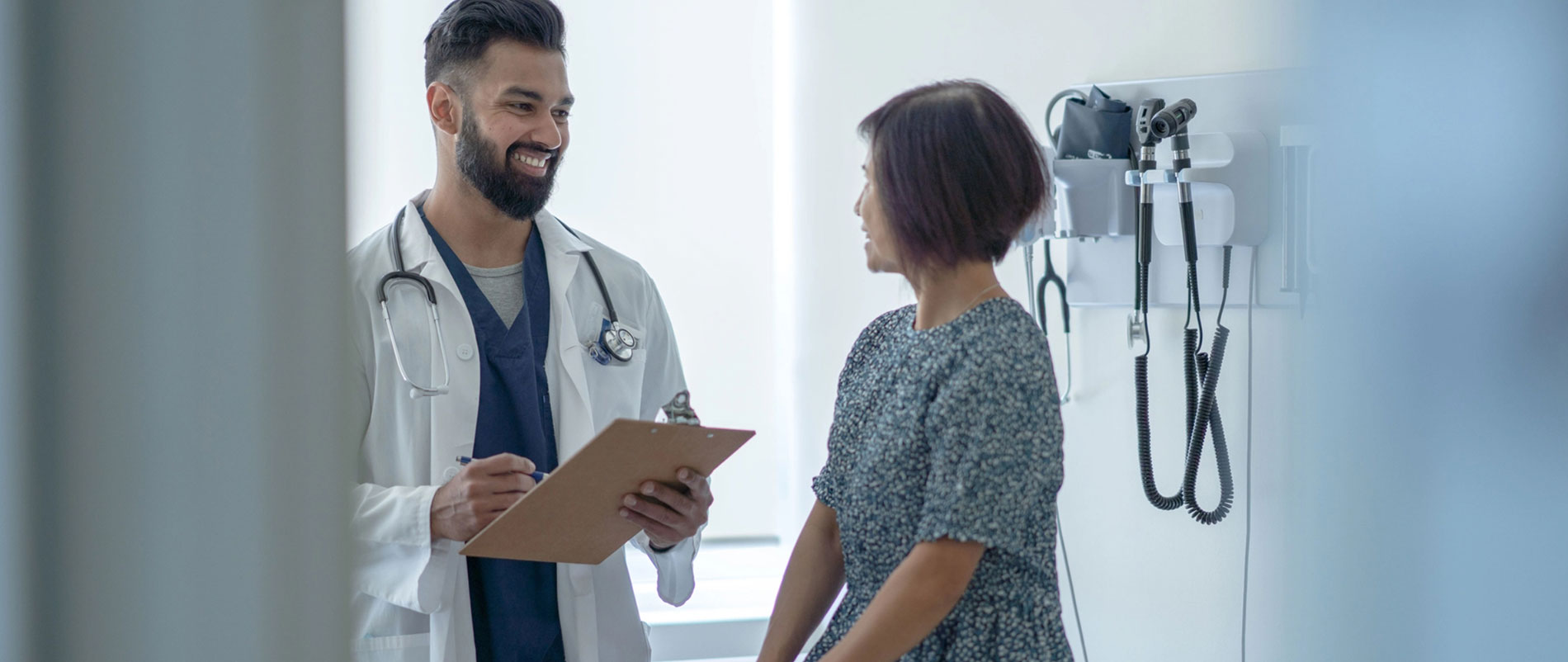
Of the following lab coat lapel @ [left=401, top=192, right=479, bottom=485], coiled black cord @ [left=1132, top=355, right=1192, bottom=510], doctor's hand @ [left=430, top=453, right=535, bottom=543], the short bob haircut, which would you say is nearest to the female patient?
the short bob haircut

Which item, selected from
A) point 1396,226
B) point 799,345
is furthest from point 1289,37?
point 799,345

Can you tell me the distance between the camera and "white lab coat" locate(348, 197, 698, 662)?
1419 millimetres

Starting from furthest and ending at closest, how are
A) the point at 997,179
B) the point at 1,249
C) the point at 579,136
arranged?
1. the point at 579,136
2. the point at 997,179
3. the point at 1,249

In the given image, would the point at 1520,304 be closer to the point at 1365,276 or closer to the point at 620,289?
the point at 1365,276

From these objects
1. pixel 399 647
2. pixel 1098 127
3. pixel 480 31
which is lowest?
pixel 399 647

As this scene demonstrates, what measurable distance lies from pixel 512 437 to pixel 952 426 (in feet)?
2.44

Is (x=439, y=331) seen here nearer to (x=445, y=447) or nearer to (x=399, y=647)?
(x=445, y=447)

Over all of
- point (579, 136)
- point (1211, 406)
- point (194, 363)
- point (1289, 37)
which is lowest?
point (1211, 406)

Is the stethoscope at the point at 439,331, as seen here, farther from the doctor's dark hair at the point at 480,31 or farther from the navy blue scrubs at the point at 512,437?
the doctor's dark hair at the point at 480,31

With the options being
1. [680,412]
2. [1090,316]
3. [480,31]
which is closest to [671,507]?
[680,412]

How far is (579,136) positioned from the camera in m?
2.38

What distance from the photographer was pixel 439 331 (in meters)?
1.48

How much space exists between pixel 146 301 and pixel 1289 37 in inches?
15.1

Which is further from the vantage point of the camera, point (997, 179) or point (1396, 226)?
point (997, 179)
